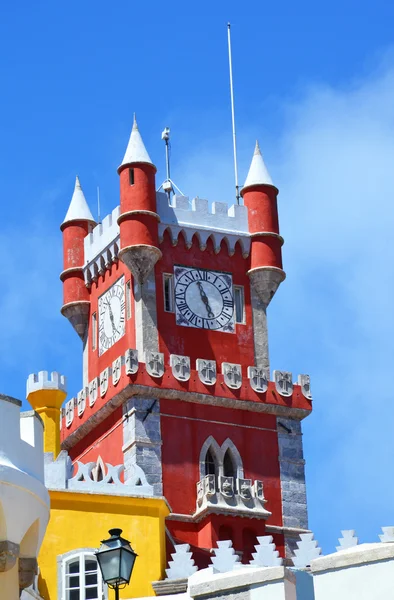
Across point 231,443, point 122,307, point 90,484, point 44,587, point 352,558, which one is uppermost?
point 122,307

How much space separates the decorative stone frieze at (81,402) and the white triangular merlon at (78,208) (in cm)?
657

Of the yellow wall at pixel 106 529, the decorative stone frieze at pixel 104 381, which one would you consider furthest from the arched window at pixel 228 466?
the yellow wall at pixel 106 529

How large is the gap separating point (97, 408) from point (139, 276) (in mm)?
3985

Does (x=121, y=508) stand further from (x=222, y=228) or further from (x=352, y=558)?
(x=222, y=228)

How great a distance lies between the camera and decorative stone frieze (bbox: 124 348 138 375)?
49.4 metres

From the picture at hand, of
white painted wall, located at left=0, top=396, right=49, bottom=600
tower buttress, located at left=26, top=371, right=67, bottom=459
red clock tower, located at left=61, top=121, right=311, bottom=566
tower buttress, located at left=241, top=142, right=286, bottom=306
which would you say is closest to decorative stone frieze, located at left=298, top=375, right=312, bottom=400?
red clock tower, located at left=61, top=121, right=311, bottom=566

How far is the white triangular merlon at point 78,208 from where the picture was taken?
56619mm

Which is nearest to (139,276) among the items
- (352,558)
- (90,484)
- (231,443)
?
(231,443)

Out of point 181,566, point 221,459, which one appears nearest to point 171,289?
point 221,459

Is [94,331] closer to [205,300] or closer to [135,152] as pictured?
[205,300]

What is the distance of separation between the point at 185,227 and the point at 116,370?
17.8ft

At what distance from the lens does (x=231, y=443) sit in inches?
1973

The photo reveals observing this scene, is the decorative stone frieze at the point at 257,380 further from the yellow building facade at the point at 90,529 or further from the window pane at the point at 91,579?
the window pane at the point at 91,579

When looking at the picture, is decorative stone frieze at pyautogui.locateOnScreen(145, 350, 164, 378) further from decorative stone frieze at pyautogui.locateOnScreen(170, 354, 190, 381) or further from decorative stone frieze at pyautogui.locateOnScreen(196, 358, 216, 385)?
decorative stone frieze at pyautogui.locateOnScreen(196, 358, 216, 385)
